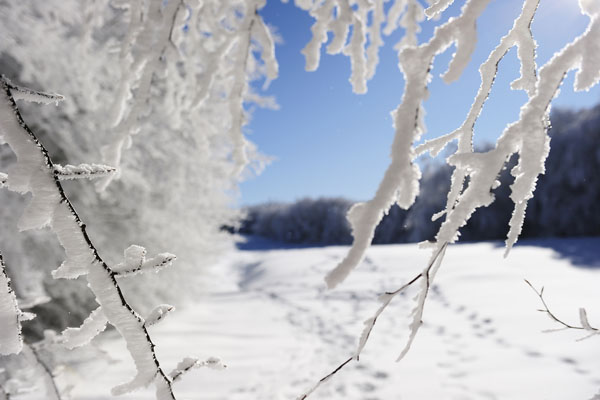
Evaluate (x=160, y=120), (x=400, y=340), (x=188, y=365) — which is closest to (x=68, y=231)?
(x=188, y=365)

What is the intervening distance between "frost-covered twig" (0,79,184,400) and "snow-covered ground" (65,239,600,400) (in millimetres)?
1664

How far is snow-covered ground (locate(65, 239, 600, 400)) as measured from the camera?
1.96 m

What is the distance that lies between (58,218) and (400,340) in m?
2.87

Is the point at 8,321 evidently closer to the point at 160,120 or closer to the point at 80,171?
the point at 80,171

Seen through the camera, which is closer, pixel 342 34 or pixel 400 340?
pixel 342 34

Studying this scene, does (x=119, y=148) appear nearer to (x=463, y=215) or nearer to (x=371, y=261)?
(x=463, y=215)

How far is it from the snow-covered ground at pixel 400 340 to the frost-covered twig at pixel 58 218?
5.46ft

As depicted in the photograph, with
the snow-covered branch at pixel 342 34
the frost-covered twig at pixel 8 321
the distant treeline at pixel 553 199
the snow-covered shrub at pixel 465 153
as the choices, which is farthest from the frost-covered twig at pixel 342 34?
the distant treeline at pixel 553 199

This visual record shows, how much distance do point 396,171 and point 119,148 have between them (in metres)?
1.10

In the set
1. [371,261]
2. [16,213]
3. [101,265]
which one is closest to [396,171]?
[101,265]

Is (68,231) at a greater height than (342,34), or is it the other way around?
(342,34)

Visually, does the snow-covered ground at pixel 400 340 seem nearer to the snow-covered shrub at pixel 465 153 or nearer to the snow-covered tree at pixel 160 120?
the snow-covered tree at pixel 160 120

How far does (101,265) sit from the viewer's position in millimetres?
542

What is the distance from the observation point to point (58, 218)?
51 cm
